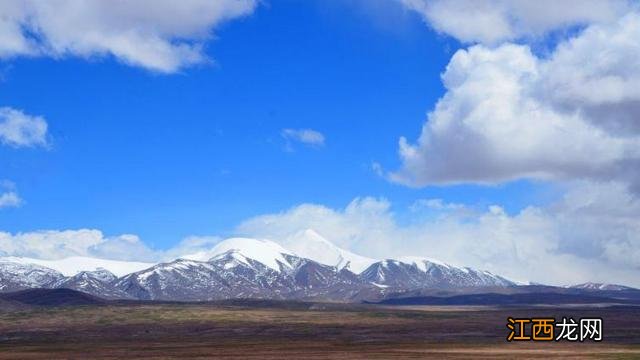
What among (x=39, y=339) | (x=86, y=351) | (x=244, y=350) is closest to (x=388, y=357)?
(x=244, y=350)

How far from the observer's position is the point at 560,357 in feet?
342

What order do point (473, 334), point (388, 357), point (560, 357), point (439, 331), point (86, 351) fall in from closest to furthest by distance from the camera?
1. point (560, 357)
2. point (388, 357)
3. point (86, 351)
4. point (473, 334)
5. point (439, 331)

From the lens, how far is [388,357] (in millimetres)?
111625

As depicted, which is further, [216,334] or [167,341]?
[216,334]

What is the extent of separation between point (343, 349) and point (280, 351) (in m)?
11.4

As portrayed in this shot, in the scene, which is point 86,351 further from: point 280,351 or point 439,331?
point 439,331

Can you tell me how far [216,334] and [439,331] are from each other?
59449 mm

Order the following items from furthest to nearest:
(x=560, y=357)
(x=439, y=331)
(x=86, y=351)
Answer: (x=439, y=331)
(x=86, y=351)
(x=560, y=357)

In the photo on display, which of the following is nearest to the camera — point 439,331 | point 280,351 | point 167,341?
point 280,351

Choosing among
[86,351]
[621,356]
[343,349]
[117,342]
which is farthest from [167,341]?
[621,356]


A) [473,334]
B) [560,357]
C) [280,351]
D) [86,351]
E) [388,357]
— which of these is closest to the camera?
[560,357]

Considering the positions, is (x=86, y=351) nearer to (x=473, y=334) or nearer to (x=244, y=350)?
(x=244, y=350)

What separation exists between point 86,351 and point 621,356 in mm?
92719

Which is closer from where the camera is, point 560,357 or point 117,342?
point 560,357
